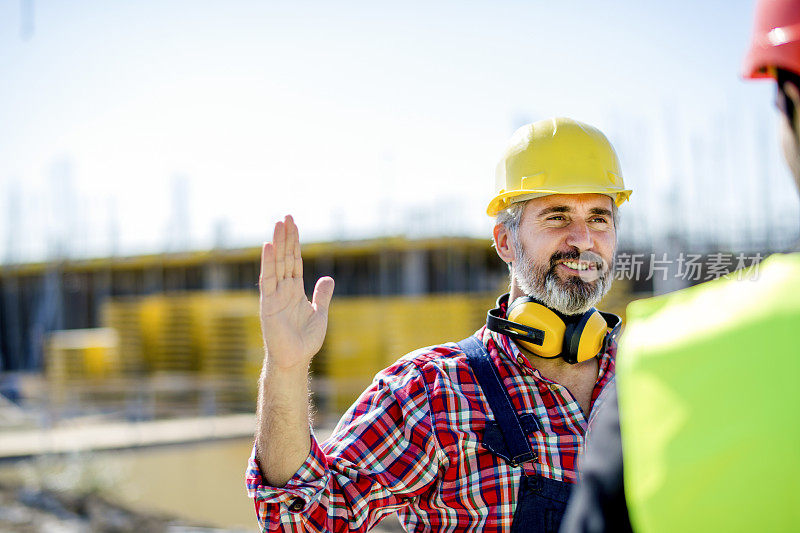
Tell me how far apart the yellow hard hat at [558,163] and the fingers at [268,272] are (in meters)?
0.85

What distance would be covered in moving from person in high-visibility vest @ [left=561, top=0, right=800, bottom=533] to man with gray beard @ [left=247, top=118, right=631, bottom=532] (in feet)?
3.34

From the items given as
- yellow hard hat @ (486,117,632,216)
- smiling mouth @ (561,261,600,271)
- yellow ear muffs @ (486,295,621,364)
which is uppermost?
yellow hard hat @ (486,117,632,216)

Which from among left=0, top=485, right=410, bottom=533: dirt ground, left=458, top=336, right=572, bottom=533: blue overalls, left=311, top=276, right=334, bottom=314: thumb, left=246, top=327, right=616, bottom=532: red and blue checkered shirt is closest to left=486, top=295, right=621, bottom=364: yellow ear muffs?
left=246, top=327, right=616, bottom=532: red and blue checkered shirt

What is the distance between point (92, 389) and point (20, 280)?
39.2 ft

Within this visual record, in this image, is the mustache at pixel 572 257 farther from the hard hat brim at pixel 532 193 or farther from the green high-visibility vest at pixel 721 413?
the green high-visibility vest at pixel 721 413

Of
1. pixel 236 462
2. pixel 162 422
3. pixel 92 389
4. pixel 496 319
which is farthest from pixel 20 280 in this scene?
pixel 496 319

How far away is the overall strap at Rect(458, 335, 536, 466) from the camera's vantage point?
1889mm

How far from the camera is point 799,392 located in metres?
0.75

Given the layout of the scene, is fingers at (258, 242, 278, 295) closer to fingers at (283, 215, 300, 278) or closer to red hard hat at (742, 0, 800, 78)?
fingers at (283, 215, 300, 278)

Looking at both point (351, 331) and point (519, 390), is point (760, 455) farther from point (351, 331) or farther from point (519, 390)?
point (351, 331)

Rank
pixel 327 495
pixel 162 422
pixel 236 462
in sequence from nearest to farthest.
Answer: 1. pixel 327 495
2. pixel 236 462
3. pixel 162 422

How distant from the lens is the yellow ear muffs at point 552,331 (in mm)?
2123

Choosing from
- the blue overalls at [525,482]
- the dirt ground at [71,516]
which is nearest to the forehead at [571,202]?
the blue overalls at [525,482]

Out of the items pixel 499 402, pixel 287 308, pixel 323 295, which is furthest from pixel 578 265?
pixel 287 308
